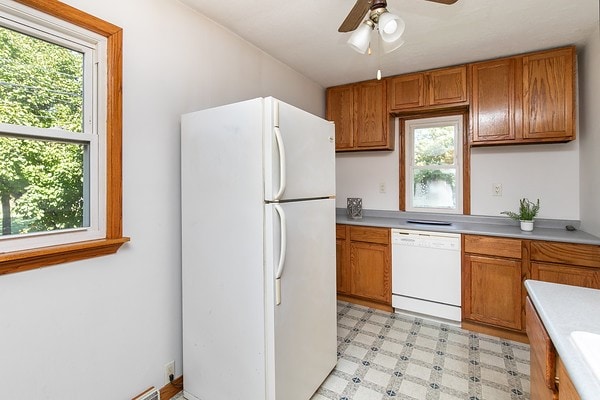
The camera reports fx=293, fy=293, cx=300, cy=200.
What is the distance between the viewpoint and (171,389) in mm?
1776

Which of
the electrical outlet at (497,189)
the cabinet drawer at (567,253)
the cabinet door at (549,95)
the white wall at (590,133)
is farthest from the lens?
the electrical outlet at (497,189)

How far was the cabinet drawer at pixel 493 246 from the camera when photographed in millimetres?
2361

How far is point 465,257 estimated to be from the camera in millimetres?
2557

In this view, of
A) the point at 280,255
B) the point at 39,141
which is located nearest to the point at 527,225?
the point at 280,255

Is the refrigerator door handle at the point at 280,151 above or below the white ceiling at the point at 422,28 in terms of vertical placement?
below

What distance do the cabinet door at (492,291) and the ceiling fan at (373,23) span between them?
197cm

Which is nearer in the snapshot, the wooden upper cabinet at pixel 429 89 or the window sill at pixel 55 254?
the window sill at pixel 55 254

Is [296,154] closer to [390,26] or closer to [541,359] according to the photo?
[390,26]

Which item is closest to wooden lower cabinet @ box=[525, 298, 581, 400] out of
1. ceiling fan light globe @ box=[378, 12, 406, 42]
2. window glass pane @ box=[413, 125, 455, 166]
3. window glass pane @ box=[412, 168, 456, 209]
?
ceiling fan light globe @ box=[378, 12, 406, 42]

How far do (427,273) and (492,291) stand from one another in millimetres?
512

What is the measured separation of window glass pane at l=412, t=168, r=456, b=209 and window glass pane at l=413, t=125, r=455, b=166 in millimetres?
107

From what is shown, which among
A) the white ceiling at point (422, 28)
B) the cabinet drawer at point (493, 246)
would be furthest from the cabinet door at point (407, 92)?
the cabinet drawer at point (493, 246)

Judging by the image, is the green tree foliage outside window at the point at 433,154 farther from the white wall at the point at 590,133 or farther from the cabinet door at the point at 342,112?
the white wall at the point at 590,133

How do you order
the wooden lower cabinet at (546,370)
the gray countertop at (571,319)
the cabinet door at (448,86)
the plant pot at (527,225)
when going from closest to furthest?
the gray countertop at (571,319) < the wooden lower cabinet at (546,370) < the plant pot at (527,225) < the cabinet door at (448,86)
